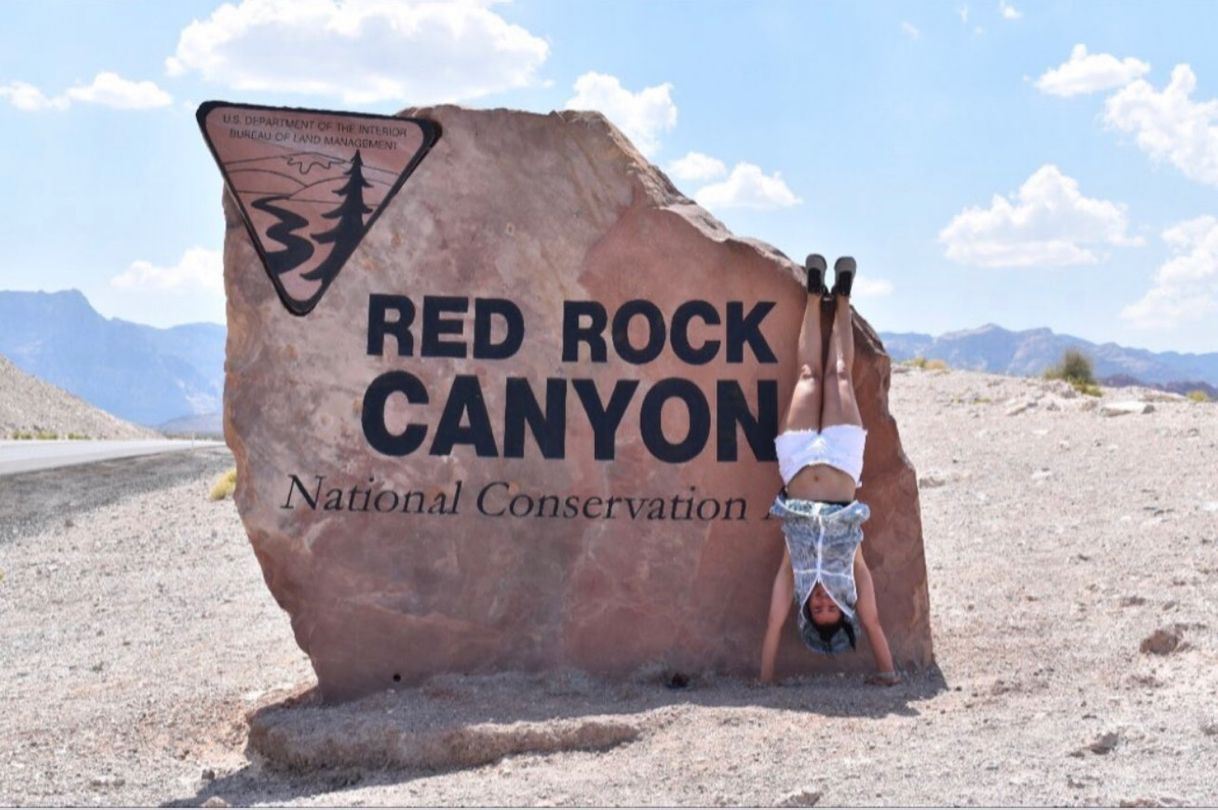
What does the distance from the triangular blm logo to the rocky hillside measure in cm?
3929

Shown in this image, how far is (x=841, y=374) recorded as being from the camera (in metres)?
6.91

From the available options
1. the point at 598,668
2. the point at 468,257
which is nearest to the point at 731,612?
the point at 598,668

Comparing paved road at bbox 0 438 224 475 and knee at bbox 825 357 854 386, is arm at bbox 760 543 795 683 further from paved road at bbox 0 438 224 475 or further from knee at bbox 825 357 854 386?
paved road at bbox 0 438 224 475

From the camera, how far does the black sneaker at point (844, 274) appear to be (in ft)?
23.0

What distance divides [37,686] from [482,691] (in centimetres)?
347

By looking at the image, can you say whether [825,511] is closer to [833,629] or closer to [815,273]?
[833,629]

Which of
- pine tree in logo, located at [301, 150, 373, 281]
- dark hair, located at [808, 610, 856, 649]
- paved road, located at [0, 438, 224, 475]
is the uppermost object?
pine tree in logo, located at [301, 150, 373, 281]

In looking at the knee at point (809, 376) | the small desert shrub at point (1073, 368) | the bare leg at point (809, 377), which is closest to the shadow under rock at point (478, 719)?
the bare leg at point (809, 377)

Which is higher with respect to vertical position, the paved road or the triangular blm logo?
the triangular blm logo

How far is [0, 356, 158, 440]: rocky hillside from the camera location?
158ft

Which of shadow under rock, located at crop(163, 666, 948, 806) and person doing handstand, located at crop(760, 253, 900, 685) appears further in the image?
person doing handstand, located at crop(760, 253, 900, 685)

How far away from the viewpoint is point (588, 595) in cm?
691

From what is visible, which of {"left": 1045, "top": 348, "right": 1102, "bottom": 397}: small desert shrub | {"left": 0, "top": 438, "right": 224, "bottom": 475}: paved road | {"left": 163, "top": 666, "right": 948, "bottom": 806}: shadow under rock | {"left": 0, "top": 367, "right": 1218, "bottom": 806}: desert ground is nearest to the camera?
{"left": 0, "top": 367, "right": 1218, "bottom": 806}: desert ground

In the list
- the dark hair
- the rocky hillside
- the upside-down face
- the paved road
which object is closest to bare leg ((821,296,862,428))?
the upside-down face
